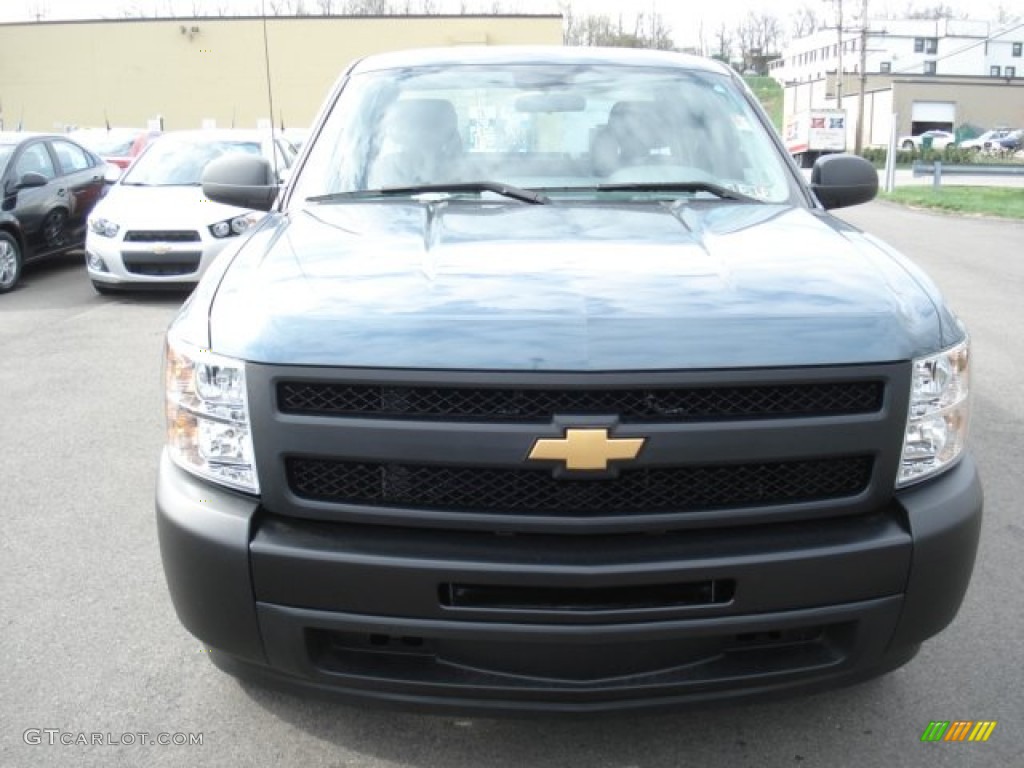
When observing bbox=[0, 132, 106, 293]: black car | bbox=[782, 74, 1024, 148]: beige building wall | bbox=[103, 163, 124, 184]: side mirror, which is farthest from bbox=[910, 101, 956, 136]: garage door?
bbox=[0, 132, 106, 293]: black car

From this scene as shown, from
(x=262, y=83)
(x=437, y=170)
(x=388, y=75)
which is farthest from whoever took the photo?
(x=262, y=83)

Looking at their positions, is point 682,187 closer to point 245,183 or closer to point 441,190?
point 441,190

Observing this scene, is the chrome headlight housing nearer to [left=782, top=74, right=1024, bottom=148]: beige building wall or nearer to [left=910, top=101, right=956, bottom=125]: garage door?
[left=782, top=74, right=1024, bottom=148]: beige building wall

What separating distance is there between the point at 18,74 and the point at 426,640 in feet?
166

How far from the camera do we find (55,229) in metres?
11.3

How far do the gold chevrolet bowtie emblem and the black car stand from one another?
32.7 ft

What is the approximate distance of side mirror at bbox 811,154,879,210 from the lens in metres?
3.89

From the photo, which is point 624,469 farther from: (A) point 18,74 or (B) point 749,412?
(A) point 18,74

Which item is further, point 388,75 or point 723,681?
point 388,75

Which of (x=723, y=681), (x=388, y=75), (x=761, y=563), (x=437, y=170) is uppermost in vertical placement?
(x=388, y=75)

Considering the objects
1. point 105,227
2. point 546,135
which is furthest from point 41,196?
point 546,135

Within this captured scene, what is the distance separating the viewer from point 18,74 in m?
45.0

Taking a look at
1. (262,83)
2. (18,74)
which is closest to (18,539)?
(262,83)

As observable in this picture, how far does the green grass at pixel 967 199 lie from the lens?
66.6ft
